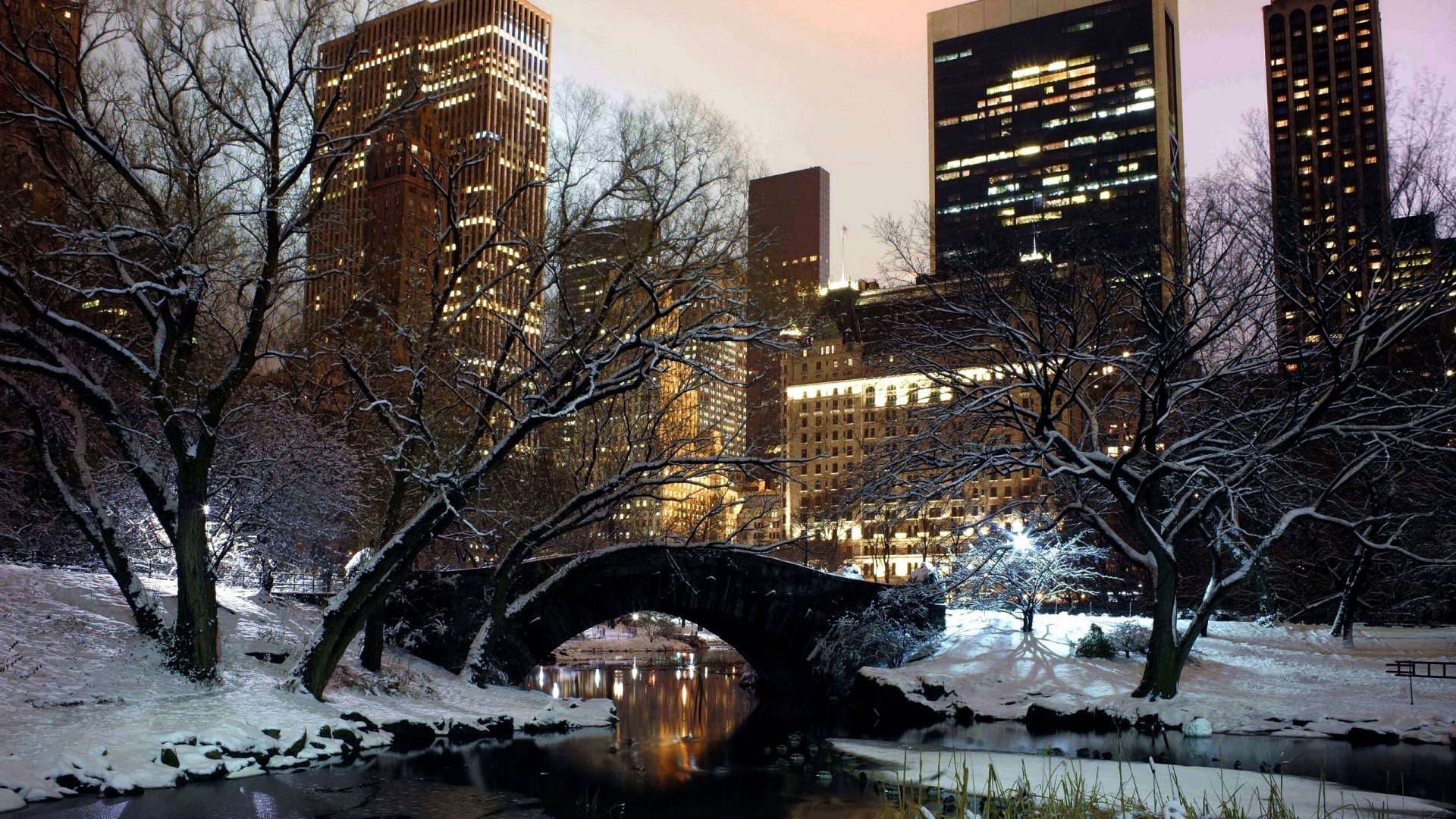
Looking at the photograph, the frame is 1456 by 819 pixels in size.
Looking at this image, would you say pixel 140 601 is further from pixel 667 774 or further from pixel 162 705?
pixel 667 774

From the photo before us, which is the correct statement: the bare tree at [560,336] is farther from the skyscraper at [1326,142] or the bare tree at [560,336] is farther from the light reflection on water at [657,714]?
the skyscraper at [1326,142]

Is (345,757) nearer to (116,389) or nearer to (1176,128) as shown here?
(116,389)

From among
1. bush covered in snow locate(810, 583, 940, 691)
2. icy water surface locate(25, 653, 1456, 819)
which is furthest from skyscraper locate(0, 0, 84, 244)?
bush covered in snow locate(810, 583, 940, 691)

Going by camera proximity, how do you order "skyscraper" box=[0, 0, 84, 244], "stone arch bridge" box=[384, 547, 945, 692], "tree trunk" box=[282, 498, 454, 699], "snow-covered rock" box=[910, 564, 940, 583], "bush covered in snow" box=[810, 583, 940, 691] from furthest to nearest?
"snow-covered rock" box=[910, 564, 940, 583], "bush covered in snow" box=[810, 583, 940, 691], "stone arch bridge" box=[384, 547, 945, 692], "tree trunk" box=[282, 498, 454, 699], "skyscraper" box=[0, 0, 84, 244]

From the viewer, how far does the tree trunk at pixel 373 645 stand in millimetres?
23766

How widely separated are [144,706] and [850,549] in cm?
11043

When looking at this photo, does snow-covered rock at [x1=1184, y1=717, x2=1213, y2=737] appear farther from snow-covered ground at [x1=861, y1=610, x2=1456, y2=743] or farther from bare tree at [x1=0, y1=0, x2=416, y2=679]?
bare tree at [x1=0, y1=0, x2=416, y2=679]

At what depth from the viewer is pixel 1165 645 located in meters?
24.4

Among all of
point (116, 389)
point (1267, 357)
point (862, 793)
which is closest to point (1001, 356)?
point (1267, 357)

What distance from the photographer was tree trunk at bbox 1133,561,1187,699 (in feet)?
80.0

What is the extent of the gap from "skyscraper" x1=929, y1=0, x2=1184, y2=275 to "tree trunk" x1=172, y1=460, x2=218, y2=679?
72.1 ft

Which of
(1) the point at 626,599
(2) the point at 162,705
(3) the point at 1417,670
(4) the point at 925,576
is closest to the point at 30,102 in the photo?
(2) the point at 162,705

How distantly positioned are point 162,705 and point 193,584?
2.02m

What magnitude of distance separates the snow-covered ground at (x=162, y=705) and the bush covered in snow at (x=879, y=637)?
753cm
